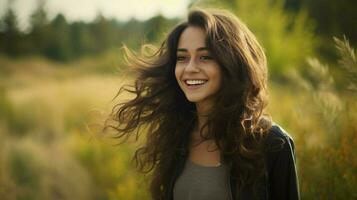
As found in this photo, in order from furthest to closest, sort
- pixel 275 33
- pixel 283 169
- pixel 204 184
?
pixel 275 33, pixel 204 184, pixel 283 169

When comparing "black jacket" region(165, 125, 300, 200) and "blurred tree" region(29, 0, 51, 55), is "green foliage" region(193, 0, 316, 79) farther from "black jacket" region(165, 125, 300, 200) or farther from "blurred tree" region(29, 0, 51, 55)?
"blurred tree" region(29, 0, 51, 55)

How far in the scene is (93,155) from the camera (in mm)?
7363

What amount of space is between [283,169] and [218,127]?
1.82ft

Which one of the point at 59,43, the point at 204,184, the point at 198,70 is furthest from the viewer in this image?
the point at 59,43

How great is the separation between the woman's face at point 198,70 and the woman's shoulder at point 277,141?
0.50 m

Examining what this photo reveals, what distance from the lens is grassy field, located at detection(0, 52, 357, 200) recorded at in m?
4.01

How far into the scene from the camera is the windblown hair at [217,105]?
2990 millimetres

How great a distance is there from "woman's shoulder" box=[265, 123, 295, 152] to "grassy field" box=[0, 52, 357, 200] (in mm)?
1166

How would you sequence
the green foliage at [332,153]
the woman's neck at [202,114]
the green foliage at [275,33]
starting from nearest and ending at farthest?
the woman's neck at [202,114] → the green foliage at [332,153] → the green foliage at [275,33]

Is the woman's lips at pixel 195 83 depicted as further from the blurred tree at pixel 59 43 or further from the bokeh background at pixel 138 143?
the blurred tree at pixel 59 43

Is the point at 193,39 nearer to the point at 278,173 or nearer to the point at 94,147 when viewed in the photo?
the point at 278,173

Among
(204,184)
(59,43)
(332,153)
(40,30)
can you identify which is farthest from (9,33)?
(204,184)

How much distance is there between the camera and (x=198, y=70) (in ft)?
10.1

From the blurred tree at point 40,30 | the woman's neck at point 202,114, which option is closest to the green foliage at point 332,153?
the woman's neck at point 202,114
